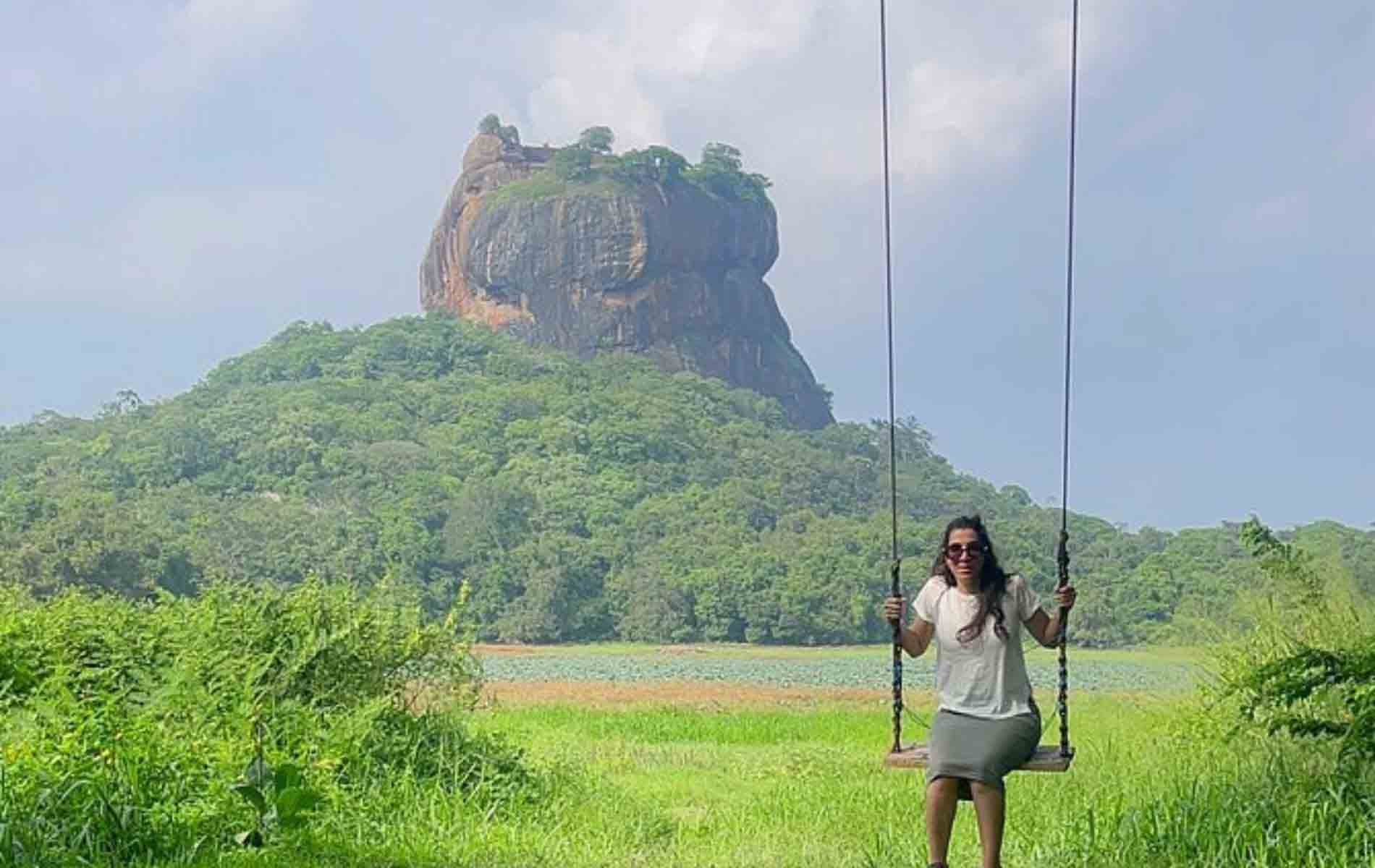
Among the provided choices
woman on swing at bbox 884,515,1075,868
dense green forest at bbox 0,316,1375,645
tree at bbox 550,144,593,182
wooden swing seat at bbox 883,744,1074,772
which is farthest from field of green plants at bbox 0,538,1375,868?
tree at bbox 550,144,593,182

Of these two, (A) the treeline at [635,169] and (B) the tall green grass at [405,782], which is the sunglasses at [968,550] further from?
(A) the treeline at [635,169]

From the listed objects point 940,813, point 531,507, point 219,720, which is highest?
point 531,507

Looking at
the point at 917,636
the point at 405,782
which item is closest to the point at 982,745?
the point at 917,636

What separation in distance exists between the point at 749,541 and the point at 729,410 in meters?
21.2

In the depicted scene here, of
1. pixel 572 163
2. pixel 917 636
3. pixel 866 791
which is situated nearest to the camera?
pixel 917 636

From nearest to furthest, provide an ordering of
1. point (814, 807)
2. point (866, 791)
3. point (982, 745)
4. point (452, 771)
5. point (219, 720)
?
point (982, 745)
point (219, 720)
point (452, 771)
point (814, 807)
point (866, 791)

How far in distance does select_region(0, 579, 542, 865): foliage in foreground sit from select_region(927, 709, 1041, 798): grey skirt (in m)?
2.69

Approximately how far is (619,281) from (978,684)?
261 feet

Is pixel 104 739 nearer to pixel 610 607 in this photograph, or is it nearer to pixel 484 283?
pixel 610 607

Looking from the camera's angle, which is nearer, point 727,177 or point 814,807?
point 814,807

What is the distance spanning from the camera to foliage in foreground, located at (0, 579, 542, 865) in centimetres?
686

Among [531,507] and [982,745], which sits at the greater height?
[531,507]

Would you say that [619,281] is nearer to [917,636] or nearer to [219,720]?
[219,720]

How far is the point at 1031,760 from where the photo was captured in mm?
6227
